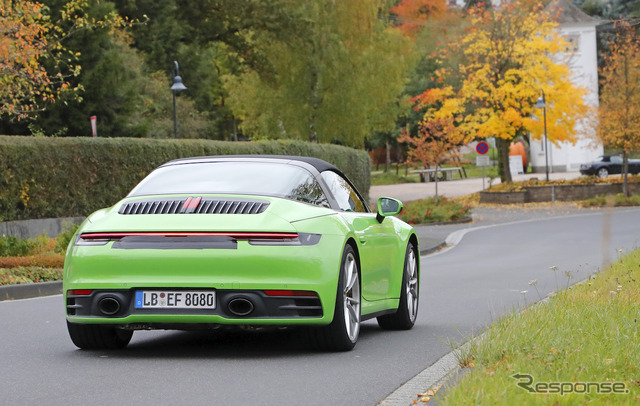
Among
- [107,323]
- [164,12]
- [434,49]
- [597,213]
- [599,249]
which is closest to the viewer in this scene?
[107,323]

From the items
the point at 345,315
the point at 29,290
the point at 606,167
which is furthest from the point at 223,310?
the point at 606,167

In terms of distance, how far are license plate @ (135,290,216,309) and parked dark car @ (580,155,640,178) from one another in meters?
66.2

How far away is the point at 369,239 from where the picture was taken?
9.39 metres

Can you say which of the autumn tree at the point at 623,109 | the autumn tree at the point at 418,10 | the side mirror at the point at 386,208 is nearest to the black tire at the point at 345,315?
the side mirror at the point at 386,208

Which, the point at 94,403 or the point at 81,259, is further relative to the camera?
the point at 81,259

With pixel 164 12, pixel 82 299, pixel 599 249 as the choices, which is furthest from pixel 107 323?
pixel 164 12

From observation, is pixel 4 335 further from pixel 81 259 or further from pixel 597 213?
pixel 597 213

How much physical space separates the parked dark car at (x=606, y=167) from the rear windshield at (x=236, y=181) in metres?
64.9

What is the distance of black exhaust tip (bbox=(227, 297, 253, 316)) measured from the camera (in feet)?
26.2

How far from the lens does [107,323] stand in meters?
8.23

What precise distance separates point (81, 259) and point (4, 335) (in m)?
2.41

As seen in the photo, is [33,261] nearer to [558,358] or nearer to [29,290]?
[29,290]

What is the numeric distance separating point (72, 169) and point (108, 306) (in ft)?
60.3

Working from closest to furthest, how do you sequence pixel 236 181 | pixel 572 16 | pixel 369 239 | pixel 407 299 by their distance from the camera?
pixel 236 181 < pixel 369 239 < pixel 407 299 < pixel 572 16
